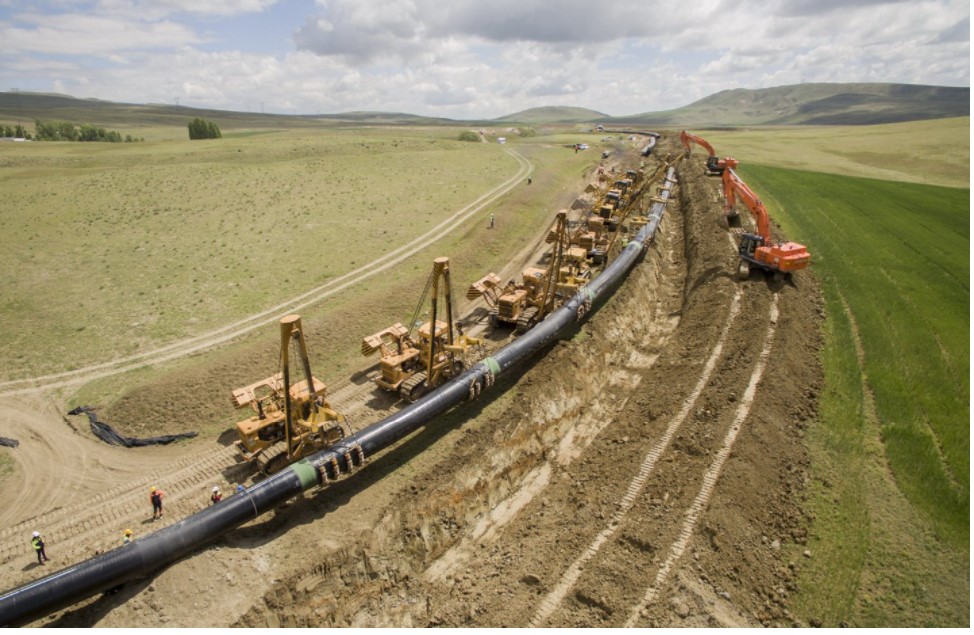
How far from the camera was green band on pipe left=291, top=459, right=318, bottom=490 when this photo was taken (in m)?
19.2

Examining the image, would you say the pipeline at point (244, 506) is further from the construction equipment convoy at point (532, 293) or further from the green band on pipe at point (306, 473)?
the construction equipment convoy at point (532, 293)

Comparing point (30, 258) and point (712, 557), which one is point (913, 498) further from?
point (30, 258)

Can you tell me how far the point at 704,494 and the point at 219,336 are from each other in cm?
3059

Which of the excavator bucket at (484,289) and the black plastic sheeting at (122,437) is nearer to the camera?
the black plastic sheeting at (122,437)

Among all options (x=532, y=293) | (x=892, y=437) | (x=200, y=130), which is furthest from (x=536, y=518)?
(x=200, y=130)

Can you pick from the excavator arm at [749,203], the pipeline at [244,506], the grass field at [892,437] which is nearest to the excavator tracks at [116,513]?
the pipeline at [244,506]

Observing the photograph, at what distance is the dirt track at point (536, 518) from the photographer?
16.2 m

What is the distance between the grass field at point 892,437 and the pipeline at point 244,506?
48.6ft

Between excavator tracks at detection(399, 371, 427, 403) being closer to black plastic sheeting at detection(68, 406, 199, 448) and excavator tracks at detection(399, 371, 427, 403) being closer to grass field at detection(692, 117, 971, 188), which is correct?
black plastic sheeting at detection(68, 406, 199, 448)

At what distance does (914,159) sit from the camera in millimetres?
94562

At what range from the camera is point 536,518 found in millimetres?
20938

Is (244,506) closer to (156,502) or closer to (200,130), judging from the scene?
(156,502)

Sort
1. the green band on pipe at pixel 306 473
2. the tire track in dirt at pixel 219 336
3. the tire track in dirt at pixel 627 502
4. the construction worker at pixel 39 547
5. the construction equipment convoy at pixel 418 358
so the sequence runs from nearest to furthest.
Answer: the tire track in dirt at pixel 627 502 → the construction worker at pixel 39 547 → the green band on pipe at pixel 306 473 → the construction equipment convoy at pixel 418 358 → the tire track in dirt at pixel 219 336

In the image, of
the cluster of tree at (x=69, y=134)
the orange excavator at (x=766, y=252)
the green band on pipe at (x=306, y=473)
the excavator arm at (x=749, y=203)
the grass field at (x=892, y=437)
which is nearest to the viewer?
the grass field at (x=892, y=437)
